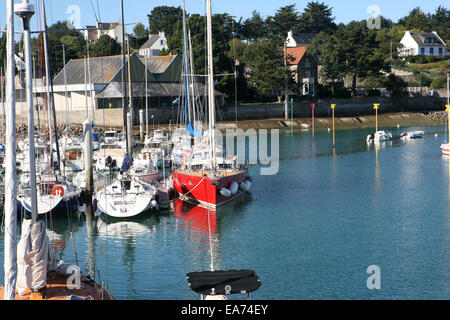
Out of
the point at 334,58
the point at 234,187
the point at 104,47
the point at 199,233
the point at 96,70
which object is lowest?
the point at 199,233

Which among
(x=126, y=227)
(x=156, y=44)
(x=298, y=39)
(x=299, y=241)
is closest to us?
(x=299, y=241)

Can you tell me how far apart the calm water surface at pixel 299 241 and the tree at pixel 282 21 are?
99033 mm

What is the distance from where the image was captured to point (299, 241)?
2927cm

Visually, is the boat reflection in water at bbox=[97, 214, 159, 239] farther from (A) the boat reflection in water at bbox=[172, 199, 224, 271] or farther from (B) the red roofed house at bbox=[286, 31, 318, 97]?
(B) the red roofed house at bbox=[286, 31, 318, 97]

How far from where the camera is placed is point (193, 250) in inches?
1098

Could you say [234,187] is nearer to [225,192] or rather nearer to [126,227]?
[225,192]

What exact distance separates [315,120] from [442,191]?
2171 inches

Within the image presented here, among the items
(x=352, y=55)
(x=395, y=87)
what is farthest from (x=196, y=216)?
(x=395, y=87)

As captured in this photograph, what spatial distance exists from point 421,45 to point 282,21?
110ft

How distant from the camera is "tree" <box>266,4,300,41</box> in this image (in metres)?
142

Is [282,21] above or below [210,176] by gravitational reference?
above

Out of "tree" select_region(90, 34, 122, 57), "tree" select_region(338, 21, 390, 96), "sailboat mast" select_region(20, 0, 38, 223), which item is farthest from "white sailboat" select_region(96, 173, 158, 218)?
"tree" select_region(338, 21, 390, 96)
